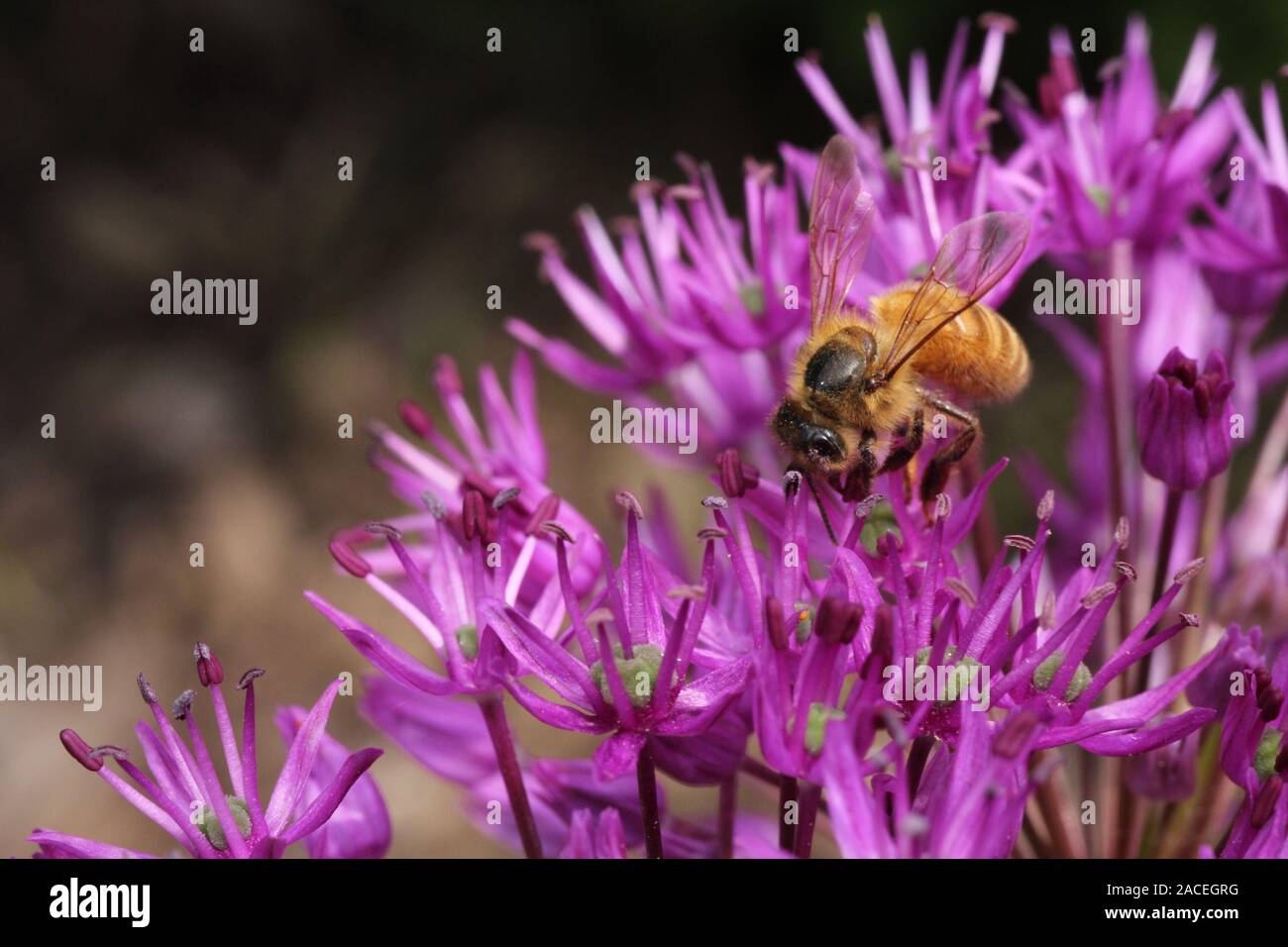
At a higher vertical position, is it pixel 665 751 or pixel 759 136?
pixel 759 136

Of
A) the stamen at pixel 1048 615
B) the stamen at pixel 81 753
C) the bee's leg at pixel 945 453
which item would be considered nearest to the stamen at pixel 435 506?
the stamen at pixel 81 753

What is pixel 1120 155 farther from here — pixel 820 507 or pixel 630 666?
pixel 630 666

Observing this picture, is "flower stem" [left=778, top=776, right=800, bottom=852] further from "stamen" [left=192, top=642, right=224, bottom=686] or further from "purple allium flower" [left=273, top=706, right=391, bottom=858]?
"stamen" [left=192, top=642, right=224, bottom=686]

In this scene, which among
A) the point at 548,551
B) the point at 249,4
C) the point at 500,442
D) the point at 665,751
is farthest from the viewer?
the point at 249,4

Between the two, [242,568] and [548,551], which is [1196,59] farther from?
[242,568]

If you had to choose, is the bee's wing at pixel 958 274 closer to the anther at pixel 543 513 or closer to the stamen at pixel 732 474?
the stamen at pixel 732 474

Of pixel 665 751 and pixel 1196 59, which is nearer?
pixel 665 751

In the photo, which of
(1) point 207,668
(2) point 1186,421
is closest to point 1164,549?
(2) point 1186,421
